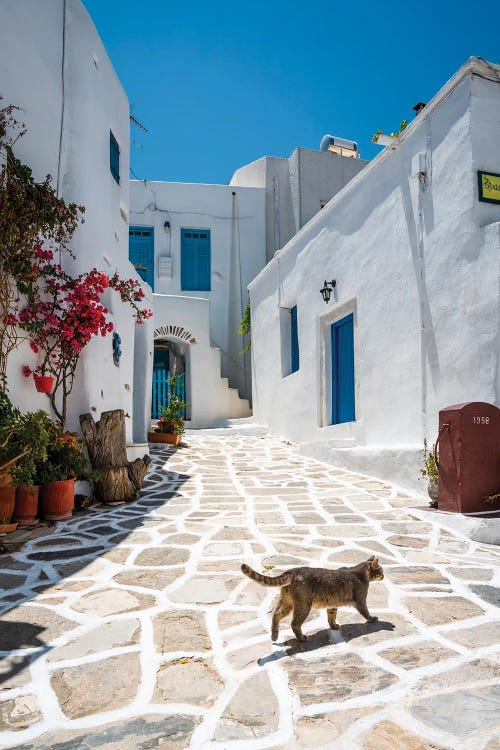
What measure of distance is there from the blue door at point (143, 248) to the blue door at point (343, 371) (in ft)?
26.7

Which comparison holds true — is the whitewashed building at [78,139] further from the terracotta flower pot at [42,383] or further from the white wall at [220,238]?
the white wall at [220,238]

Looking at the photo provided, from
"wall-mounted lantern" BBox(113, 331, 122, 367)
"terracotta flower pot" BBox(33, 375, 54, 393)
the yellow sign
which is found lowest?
"terracotta flower pot" BBox(33, 375, 54, 393)

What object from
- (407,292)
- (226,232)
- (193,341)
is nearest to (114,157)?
(407,292)

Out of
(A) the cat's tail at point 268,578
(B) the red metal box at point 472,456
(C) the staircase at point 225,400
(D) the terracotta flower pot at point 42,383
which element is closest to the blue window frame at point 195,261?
(C) the staircase at point 225,400

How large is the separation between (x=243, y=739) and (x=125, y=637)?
3.76ft

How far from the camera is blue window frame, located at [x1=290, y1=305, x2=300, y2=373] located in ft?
38.3

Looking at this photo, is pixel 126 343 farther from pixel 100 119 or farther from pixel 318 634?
pixel 318 634

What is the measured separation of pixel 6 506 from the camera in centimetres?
494

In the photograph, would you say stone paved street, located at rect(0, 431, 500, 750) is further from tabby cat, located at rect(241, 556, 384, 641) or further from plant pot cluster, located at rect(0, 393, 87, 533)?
plant pot cluster, located at rect(0, 393, 87, 533)

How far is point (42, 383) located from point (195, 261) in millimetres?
11241

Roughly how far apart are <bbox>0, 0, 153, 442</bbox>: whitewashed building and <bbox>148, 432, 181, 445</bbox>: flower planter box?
6.45 feet

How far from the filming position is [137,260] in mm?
15906

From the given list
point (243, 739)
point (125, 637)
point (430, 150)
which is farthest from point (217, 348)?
point (243, 739)

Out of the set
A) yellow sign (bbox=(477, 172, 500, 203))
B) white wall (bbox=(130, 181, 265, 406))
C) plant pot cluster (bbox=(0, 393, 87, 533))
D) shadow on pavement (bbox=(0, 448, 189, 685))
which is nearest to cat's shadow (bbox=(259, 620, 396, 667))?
shadow on pavement (bbox=(0, 448, 189, 685))
